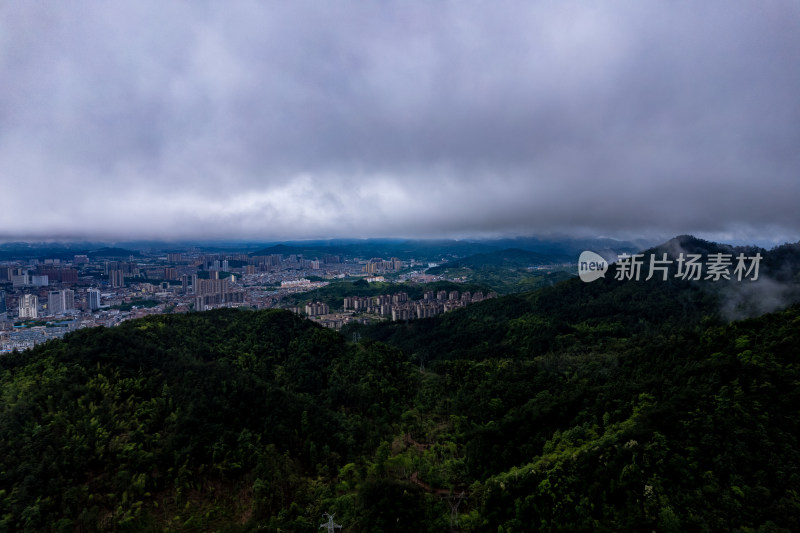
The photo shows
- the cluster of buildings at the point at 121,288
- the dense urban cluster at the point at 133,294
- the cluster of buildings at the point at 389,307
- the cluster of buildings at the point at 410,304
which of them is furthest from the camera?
the cluster of buildings at the point at 410,304

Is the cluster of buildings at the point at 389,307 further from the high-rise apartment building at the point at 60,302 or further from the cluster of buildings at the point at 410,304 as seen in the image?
the high-rise apartment building at the point at 60,302

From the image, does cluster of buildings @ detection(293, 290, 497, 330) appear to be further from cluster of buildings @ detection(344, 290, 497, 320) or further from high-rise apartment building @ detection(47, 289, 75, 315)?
high-rise apartment building @ detection(47, 289, 75, 315)

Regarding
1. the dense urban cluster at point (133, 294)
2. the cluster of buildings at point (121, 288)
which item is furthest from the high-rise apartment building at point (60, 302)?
the dense urban cluster at point (133, 294)

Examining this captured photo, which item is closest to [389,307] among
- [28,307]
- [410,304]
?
[410,304]

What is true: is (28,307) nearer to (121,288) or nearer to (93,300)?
(93,300)

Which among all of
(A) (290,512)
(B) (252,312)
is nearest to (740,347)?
(A) (290,512)
